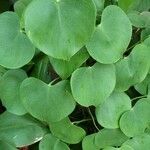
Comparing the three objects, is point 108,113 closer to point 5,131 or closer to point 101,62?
point 101,62

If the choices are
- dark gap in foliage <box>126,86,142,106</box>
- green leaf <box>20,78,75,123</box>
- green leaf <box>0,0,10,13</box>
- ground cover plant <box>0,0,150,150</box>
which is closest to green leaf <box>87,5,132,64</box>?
ground cover plant <box>0,0,150,150</box>

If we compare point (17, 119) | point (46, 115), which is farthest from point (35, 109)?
point (17, 119)

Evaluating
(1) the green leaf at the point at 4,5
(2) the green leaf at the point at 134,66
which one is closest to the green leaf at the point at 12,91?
(2) the green leaf at the point at 134,66

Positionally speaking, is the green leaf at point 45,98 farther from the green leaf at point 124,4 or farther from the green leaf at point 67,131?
the green leaf at point 124,4

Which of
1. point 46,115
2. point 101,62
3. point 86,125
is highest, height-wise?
point 101,62

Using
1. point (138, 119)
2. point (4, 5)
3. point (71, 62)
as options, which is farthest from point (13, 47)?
point (4, 5)

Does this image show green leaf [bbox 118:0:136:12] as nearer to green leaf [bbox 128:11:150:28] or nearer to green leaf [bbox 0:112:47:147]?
green leaf [bbox 128:11:150:28]
